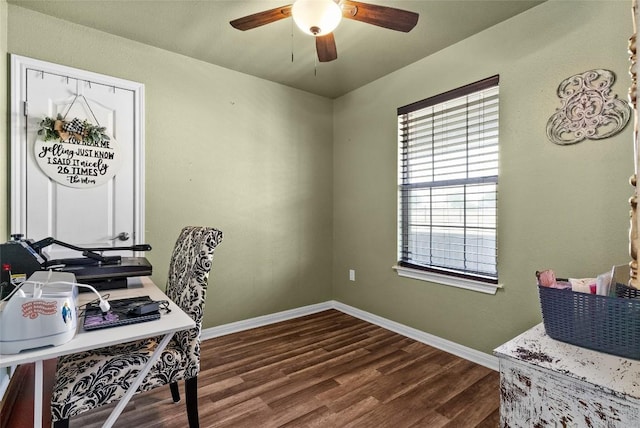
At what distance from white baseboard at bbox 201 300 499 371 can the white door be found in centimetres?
115

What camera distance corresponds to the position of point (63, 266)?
64.1 inches

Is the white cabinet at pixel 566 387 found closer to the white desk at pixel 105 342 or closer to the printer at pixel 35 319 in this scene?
the white desk at pixel 105 342

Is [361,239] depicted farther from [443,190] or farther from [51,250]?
A: [51,250]

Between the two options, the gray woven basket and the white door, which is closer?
the gray woven basket

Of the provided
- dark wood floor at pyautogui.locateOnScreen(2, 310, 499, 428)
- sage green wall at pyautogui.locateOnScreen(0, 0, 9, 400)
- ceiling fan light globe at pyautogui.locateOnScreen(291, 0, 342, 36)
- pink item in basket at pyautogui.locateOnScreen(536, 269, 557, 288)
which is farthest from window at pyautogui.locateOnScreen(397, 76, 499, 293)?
sage green wall at pyautogui.locateOnScreen(0, 0, 9, 400)

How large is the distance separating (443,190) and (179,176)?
2.30 m

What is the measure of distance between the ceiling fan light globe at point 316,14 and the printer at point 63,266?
1.59 m

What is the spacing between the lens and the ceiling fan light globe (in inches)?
59.1

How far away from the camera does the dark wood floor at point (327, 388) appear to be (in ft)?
5.72

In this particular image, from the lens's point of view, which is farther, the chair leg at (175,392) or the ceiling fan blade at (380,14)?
the chair leg at (175,392)

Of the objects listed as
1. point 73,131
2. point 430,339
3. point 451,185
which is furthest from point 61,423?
point 451,185

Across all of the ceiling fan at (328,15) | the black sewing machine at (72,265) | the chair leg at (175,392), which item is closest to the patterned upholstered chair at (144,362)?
the black sewing machine at (72,265)

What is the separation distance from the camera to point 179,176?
274cm

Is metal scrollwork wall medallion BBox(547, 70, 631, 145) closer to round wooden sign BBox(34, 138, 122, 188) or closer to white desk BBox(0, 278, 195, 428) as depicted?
white desk BBox(0, 278, 195, 428)
